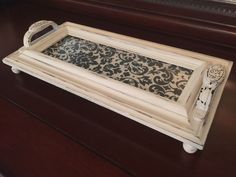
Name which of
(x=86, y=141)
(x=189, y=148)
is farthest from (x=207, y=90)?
(x=86, y=141)

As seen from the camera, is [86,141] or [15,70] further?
[15,70]

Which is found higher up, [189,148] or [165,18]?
[165,18]

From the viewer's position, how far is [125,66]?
1.72ft

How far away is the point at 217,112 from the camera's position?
0.44 m

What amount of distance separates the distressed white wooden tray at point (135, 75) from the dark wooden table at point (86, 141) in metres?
0.03

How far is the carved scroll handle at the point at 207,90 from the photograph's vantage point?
38 centimetres

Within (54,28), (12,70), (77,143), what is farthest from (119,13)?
(77,143)

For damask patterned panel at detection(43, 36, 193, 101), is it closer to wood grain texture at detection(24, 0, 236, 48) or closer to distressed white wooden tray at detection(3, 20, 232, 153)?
distressed white wooden tray at detection(3, 20, 232, 153)

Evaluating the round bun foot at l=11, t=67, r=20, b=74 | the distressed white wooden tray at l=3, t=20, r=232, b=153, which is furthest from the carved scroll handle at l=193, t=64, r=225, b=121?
the round bun foot at l=11, t=67, r=20, b=74

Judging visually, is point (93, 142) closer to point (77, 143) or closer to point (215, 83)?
point (77, 143)

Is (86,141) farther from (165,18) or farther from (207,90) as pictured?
(165,18)

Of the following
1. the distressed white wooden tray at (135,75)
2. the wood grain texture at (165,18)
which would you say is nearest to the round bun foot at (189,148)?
the distressed white wooden tray at (135,75)

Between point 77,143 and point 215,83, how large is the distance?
0.77 feet

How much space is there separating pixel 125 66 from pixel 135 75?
4cm
